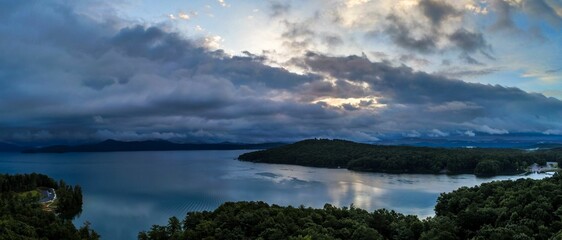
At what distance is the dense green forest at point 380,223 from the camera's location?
27.9 m

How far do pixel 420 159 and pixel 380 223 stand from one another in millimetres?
89694

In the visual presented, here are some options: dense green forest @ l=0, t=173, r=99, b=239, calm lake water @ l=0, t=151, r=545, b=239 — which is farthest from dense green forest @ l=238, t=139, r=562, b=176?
dense green forest @ l=0, t=173, r=99, b=239

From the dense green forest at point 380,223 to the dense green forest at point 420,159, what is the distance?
75.9 meters

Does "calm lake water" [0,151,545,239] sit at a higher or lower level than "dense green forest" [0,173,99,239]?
lower

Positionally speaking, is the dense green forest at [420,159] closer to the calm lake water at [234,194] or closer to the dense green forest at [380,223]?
the calm lake water at [234,194]

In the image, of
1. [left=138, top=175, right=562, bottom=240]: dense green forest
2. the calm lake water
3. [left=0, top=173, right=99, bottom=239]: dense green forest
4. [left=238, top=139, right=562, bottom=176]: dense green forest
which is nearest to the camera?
[left=138, top=175, right=562, bottom=240]: dense green forest

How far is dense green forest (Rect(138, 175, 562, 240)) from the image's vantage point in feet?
91.5

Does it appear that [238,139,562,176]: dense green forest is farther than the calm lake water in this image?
Yes

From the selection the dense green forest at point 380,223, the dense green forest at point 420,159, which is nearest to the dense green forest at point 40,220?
the dense green forest at point 380,223

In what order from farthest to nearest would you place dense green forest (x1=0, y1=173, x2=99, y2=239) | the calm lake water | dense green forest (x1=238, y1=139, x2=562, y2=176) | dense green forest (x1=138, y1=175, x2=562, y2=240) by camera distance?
dense green forest (x1=238, y1=139, x2=562, y2=176) → the calm lake water → dense green forest (x1=0, y1=173, x2=99, y2=239) → dense green forest (x1=138, y1=175, x2=562, y2=240)

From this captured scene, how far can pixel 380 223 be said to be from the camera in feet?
109

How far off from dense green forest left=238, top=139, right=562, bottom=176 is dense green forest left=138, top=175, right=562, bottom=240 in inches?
2988

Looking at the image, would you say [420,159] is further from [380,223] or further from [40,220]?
[40,220]

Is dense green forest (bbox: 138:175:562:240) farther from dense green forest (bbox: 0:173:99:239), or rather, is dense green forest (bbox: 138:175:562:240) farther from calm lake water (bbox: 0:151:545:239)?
calm lake water (bbox: 0:151:545:239)
